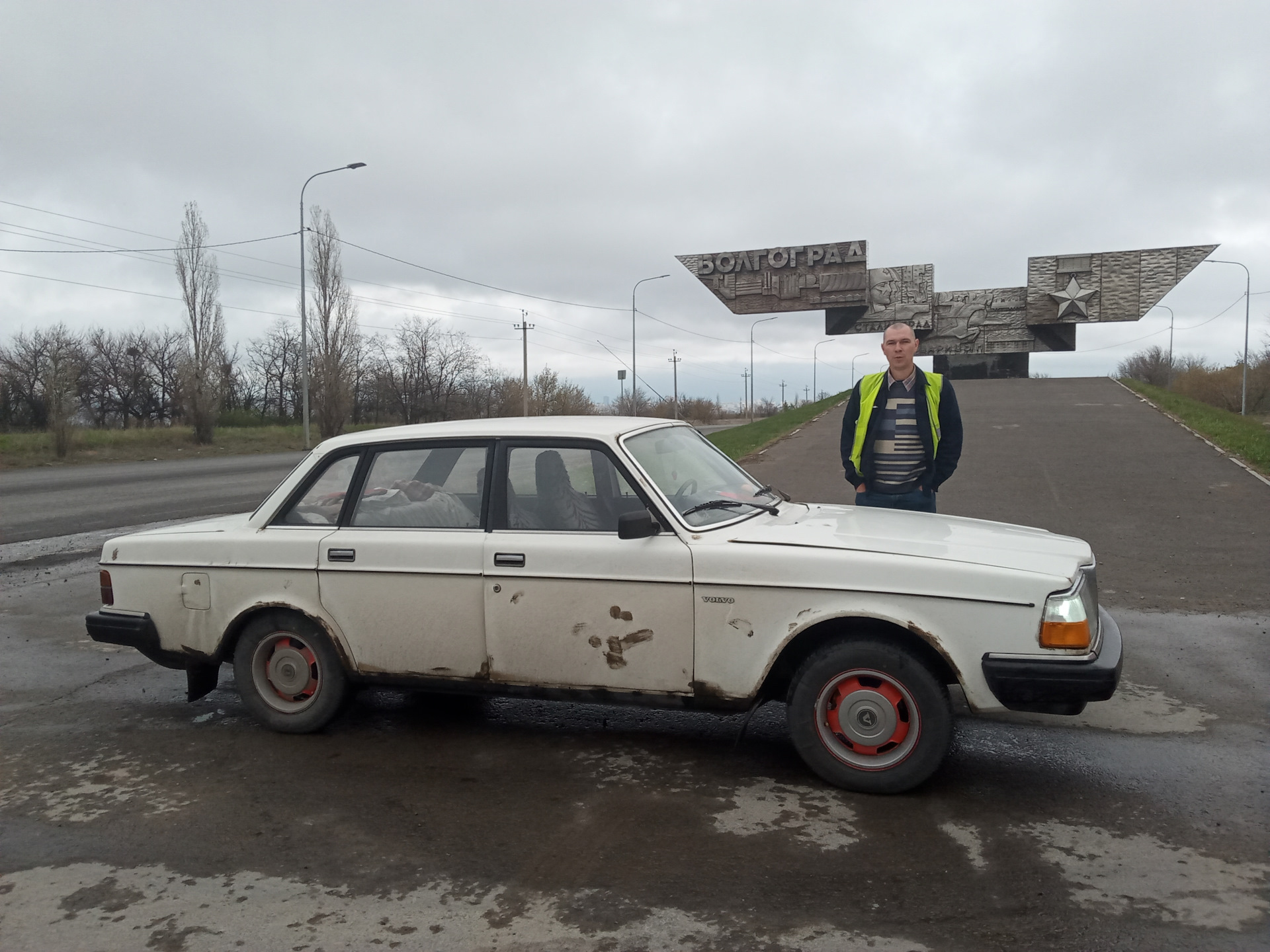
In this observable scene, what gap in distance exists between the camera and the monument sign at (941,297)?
37406mm

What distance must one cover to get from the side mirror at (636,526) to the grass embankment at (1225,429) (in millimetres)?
12573

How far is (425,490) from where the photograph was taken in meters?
4.70

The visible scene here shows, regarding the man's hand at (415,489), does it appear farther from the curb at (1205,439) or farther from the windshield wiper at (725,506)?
the curb at (1205,439)

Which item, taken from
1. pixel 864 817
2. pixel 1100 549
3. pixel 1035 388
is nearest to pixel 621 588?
pixel 864 817

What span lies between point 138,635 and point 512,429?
7.34 ft

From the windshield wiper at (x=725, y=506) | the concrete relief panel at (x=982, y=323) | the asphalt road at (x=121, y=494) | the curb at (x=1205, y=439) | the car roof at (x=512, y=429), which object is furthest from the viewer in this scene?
the concrete relief panel at (x=982, y=323)

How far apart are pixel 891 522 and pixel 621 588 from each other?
1.41 m

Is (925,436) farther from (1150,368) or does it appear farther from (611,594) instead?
(1150,368)

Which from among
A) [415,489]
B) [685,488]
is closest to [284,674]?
[415,489]

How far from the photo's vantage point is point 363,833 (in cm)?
367

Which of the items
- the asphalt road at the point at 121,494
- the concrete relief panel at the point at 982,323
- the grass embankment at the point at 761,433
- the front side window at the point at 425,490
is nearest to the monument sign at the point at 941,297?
the concrete relief panel at the point at 982,323

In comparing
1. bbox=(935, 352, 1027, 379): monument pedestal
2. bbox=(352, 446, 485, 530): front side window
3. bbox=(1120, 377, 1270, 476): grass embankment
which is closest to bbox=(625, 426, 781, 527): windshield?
bbox=(352, 446, 485, 530): front side window

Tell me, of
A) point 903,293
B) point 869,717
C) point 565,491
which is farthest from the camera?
point 903,293

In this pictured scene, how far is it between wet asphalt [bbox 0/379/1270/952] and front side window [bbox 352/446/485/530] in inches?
43.4
